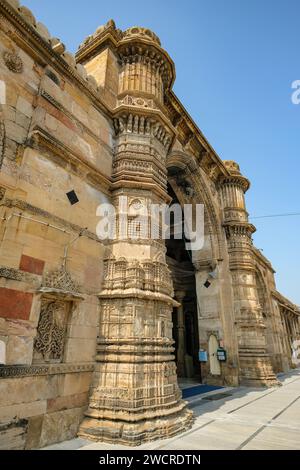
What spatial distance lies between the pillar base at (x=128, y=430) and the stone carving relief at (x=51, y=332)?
1178 mm

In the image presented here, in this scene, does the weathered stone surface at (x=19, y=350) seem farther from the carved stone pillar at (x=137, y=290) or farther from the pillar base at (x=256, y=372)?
the pillar base at (x=256, y=372)

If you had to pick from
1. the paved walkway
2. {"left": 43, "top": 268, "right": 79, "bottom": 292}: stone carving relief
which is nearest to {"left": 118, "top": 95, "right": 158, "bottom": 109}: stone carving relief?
{"left": 43, "top": 268, "right": 79, "bottom": 292}: stone carving relief

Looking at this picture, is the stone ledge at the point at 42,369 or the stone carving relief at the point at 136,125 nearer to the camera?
the stone ledge at the point at 42,369

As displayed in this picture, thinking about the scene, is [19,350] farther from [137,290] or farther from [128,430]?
[137,290]

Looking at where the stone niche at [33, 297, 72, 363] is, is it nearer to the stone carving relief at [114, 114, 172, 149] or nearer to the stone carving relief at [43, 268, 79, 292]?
the stone carving relief at [43, 268, 79, 292]

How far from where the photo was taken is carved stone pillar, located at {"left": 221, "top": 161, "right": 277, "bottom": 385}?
11.4 meters

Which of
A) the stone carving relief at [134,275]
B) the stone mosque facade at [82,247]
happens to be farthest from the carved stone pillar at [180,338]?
the stone carving relief at [134,275]

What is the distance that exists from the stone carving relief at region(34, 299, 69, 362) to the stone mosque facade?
2 cm

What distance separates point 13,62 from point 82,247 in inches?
133

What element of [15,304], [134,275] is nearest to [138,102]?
[134,275]

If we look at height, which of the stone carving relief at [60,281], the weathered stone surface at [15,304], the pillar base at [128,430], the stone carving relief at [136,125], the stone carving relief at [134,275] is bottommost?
the pillar base at [128,430]

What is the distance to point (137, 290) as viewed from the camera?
525 centimetres

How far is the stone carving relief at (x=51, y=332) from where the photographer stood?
169 inches
